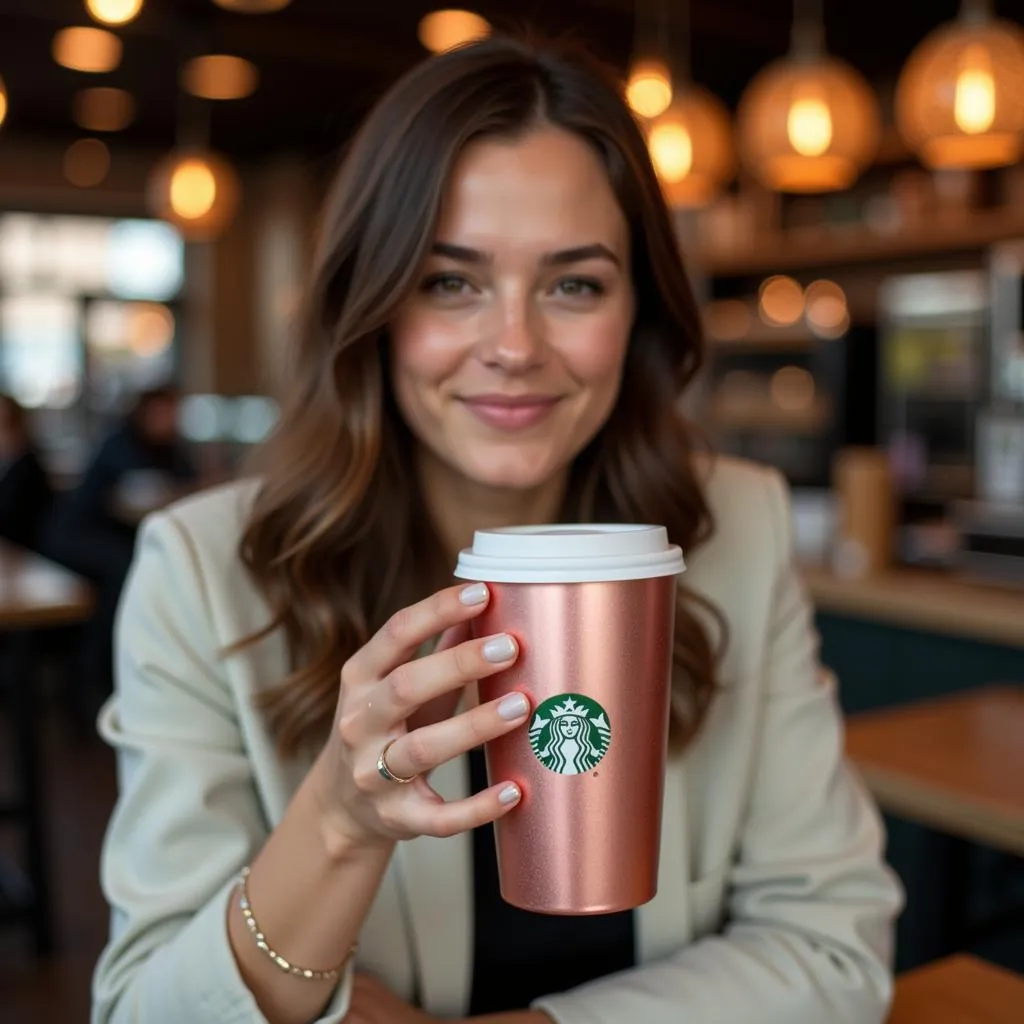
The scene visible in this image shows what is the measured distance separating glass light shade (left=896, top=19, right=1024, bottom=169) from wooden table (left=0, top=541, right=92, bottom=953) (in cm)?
263

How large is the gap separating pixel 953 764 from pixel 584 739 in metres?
1.50

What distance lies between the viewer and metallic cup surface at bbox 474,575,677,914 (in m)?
0.69

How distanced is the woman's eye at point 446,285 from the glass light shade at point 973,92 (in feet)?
9.24

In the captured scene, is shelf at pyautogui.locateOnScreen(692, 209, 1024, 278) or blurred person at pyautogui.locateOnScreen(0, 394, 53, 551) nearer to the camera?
blurred person at pyautogui.locateOnScreen(0, 394, 53, 551)

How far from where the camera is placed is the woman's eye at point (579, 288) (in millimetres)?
1065

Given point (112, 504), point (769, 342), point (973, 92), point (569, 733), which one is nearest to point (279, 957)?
point (569, 733)

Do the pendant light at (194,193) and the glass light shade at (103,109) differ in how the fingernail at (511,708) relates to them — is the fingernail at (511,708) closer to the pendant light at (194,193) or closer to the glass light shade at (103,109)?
the pendant light at (194,193)

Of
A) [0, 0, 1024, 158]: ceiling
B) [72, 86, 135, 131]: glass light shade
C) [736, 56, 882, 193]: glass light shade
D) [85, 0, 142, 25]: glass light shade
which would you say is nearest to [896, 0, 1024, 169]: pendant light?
[736, 56, 882, 193]: glass light shade

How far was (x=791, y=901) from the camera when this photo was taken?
1173 mm

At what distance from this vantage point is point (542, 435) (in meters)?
1.07

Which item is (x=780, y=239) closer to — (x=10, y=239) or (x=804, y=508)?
(x=804, y=508)

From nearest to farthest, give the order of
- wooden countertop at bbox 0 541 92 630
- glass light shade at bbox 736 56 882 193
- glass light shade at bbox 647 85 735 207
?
wooden countertop at bbox 0 541 92 630, glass light shade at bbox 736 56 882 193, glass light shade at bbox 647 85 735 207

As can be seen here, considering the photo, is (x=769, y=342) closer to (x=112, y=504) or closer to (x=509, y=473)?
(x=112, y=504)

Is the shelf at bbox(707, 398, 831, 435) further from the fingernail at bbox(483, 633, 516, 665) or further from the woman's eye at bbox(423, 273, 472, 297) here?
the fingernail at bbox(483, 633, 516, 665)
